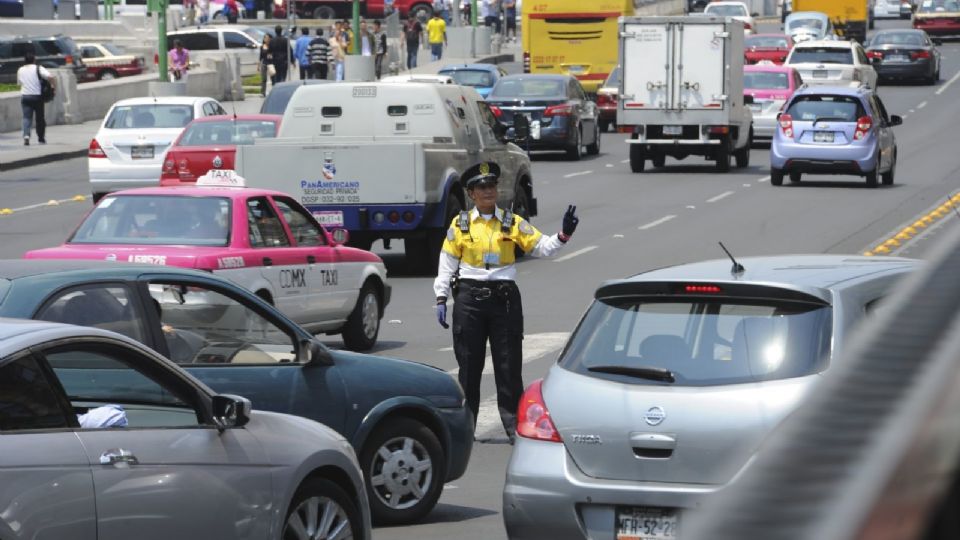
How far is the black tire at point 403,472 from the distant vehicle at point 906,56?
50.1 m

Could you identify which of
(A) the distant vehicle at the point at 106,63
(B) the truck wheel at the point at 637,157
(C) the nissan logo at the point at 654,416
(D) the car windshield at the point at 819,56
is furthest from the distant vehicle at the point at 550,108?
(C) the nissan logo at the point at 654,416

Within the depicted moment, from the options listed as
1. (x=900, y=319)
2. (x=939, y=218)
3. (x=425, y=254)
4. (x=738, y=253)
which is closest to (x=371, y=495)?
(x=900, y=319)

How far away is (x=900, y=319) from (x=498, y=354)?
31.3 ft

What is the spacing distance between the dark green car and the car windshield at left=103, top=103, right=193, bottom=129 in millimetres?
19662

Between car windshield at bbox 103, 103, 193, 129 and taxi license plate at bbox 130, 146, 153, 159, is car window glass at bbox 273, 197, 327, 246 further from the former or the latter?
car windshield at bbox 103, 103, 193, 129

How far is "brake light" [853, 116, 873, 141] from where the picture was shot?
29.5 meters

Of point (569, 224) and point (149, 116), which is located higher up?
point (569, 224)

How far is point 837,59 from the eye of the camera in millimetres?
48594

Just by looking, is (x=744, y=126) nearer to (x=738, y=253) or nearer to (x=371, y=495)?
(x=738, y=253)

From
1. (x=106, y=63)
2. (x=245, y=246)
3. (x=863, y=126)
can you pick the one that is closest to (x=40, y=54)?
(x=106, y=63)

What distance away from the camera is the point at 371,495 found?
29.0 ft

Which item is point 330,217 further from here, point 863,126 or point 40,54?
point 40,54

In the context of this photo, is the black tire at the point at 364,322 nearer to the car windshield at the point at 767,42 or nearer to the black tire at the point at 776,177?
the black tire at the point at 776,177

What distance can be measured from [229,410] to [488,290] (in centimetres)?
451
